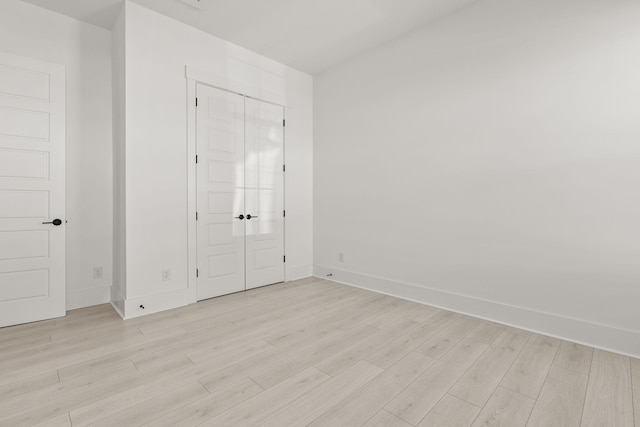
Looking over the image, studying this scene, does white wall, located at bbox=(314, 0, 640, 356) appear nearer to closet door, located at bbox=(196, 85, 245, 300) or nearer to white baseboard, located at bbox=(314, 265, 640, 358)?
white baseboard, located at bbox=(314, 265, 640, 358)

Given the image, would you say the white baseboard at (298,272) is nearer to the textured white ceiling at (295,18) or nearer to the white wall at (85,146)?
the white wall at (85,146)

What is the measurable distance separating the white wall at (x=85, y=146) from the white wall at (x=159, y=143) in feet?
2.20

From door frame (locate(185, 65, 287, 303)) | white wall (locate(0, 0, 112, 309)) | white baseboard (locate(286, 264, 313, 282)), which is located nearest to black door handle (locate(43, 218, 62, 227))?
white wall (locate(0, 0, 112, 309))

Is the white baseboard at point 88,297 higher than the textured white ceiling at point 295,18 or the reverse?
the reverse

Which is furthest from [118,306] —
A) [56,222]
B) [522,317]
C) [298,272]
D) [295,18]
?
[522,317]

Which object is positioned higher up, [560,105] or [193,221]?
[560,105]

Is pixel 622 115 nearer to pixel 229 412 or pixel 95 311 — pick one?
pixel 229 412

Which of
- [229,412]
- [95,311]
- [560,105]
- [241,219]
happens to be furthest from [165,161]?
[560,105]

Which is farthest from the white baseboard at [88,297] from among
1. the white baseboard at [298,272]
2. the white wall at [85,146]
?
the white baseboard at [298,272]

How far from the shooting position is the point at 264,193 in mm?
4164

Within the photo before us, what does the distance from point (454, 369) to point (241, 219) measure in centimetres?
282

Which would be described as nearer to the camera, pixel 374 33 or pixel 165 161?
pixel 165 161

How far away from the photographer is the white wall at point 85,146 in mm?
3189

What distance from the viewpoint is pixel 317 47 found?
3.85 meters
